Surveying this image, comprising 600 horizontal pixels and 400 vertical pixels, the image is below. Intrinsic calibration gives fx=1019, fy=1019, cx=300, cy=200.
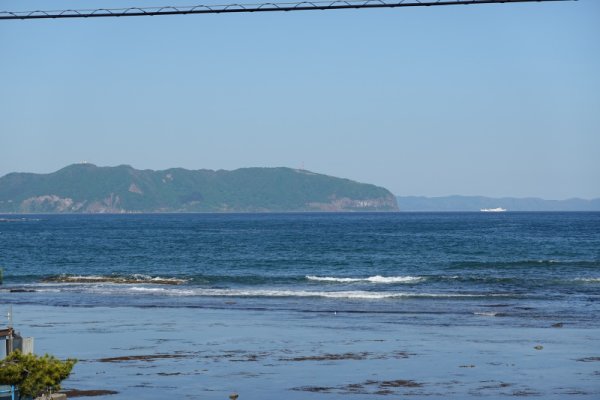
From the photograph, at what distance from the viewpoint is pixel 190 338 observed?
40.6 metres

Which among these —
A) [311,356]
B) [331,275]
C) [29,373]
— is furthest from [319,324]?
[331,275]

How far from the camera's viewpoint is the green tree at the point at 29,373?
21578 mm

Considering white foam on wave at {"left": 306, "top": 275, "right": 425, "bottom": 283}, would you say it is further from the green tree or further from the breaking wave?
the green tree

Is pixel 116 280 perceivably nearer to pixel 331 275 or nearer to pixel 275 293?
pixel 275 293

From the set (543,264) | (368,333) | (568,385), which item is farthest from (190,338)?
(543,264)

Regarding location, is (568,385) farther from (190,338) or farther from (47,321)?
(47,321)

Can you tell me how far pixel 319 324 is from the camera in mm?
45656

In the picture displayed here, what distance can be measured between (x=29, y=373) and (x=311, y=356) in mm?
15965

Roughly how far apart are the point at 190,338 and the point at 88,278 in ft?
121

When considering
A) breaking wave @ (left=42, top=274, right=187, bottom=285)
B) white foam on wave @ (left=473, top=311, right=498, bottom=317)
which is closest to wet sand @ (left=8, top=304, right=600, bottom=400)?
white foam on wave @ (left=473, top=311, right=498, bottom=317)

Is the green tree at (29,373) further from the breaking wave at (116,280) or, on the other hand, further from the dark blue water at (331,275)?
the breaking wave at (116,280)

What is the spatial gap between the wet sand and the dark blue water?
5639 mm

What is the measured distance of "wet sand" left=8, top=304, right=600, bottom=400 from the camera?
30500 mm

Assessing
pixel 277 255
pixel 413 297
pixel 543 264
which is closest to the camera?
pixel 413 297
